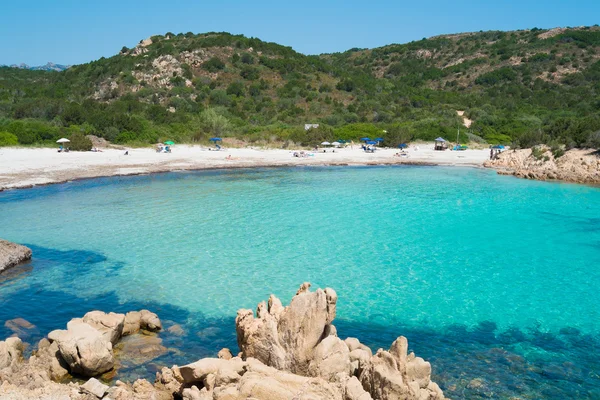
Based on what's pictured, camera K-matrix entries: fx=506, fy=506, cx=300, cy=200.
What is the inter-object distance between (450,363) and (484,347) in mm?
1140

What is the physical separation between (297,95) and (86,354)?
2492 inches

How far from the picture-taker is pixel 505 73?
279 ft

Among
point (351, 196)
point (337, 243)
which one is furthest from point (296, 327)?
point (351, 196)

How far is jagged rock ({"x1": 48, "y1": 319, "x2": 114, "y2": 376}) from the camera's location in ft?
27.0

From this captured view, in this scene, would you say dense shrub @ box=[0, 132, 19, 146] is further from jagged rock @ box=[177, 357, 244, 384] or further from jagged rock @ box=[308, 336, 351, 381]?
jagged rock @ box=[308, 336, 351, 381]

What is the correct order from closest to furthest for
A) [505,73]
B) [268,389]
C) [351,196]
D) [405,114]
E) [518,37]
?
1. [268,389]
2. [351,196]
3. [405,114]
4. [505,73]
5. [518,37]

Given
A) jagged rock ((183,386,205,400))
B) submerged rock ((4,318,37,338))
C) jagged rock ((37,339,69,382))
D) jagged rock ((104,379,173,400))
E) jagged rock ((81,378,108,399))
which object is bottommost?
submerged rock ((4,318,37,338))

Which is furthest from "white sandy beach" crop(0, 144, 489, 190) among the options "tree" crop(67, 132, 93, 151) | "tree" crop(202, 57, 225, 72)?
"tree" crop(202, 57, 225, 72)

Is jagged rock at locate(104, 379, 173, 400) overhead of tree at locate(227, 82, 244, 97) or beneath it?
beneath

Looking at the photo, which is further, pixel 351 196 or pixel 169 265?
pixel 351 196

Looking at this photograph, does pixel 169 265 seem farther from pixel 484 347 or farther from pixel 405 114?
pixel 405 114

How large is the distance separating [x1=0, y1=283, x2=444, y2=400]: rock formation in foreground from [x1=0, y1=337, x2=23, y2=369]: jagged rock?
0.02m

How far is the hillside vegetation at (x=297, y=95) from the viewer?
4638cm

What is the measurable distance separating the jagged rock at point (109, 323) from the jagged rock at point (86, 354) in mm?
793
